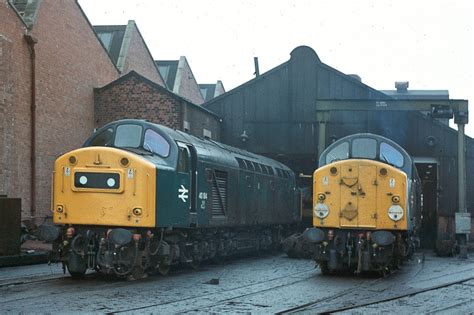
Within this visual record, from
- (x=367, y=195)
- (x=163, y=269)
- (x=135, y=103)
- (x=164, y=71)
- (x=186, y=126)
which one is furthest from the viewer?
(x=164, y=71)

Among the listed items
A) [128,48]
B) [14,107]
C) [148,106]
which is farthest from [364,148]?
[128,48]

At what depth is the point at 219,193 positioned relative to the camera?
60.2 feet

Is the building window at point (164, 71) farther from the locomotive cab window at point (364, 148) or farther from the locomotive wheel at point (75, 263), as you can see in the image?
the locomotive wheel at point (75, 263)

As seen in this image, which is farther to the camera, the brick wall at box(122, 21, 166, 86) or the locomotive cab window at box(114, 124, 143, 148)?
the brick wall at box(122, 21, 166, 86)

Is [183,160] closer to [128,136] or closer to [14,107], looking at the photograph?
[128,136]

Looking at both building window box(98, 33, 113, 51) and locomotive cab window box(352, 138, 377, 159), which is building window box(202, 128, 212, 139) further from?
building window box(98, 33, 113, 51)

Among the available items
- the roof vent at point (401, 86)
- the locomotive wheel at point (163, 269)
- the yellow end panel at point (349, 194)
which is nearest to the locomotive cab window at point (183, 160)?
the locomotive wheel at point (163, 269)

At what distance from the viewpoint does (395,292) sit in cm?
1303

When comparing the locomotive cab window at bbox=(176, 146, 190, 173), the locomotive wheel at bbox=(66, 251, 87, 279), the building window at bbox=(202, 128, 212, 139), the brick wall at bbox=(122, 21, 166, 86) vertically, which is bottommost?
the locomotive wheel at bbox=(66, 251, 87, 279)

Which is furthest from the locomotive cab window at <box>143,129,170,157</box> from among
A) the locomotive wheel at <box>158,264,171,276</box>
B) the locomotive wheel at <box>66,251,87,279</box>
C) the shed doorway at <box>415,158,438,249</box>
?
the shed doorway at <box>415,158,438,249</box>

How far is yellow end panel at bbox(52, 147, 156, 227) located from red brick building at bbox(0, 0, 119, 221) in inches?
379

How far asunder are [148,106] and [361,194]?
14.1 metres

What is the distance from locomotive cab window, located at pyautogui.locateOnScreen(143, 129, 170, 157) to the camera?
Answer: 48.9 ft

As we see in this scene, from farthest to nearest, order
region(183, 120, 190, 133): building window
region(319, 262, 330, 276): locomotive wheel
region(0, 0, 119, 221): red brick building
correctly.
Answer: region(183, 120, 190, 133): building window, region(0, 0, 119, 221): red brick building, region(319, 262, 330, 276): locomotive wheel
